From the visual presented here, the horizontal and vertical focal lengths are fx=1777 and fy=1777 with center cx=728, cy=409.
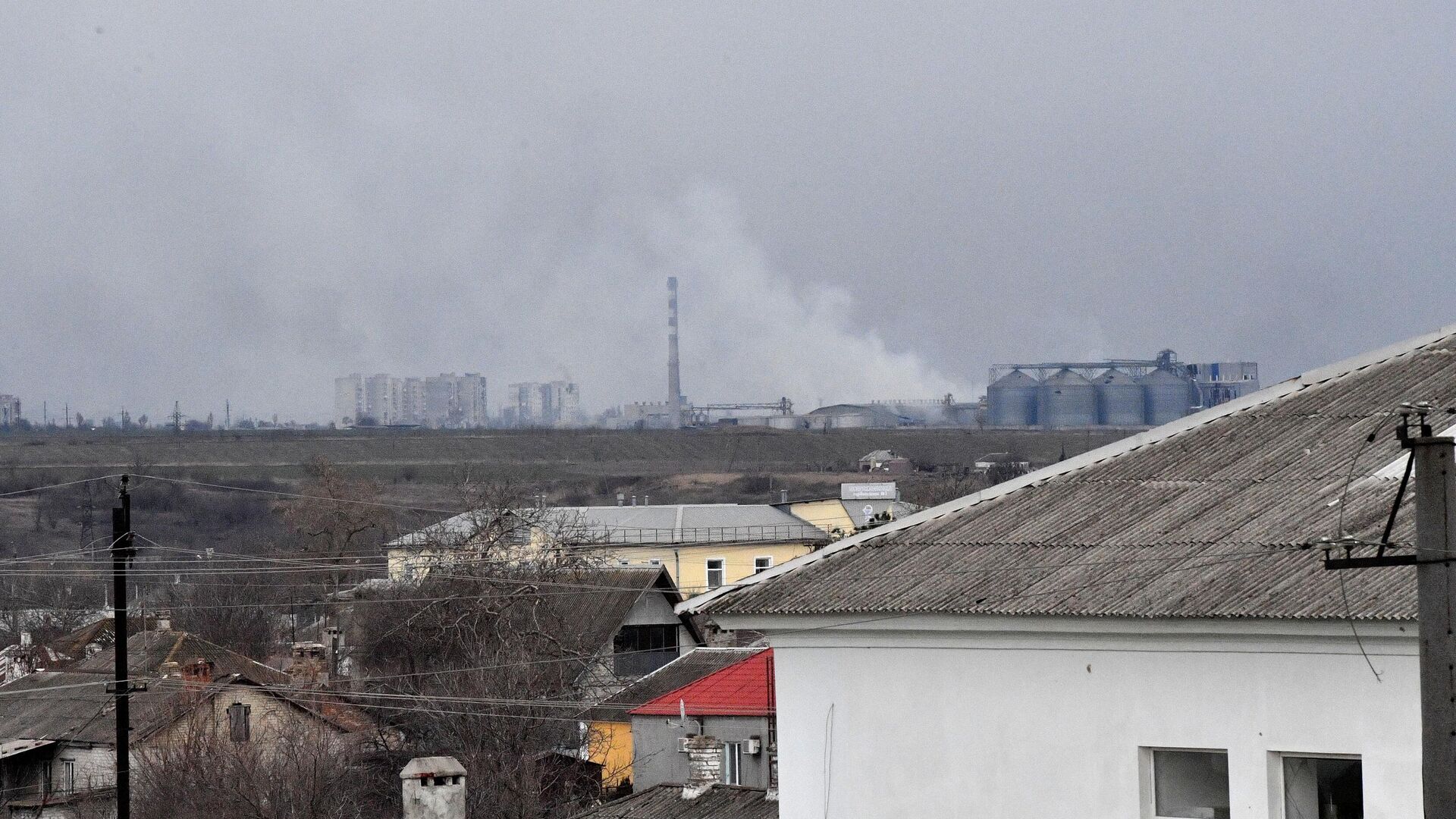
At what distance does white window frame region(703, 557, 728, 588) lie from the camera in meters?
79.0

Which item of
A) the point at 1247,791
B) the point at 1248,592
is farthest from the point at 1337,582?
the point at 1247,791

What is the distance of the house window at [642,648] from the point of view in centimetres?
5150

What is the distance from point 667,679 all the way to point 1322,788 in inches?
1211

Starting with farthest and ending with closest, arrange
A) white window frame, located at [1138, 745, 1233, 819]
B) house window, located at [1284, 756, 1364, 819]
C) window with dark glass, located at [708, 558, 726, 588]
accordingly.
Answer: window with dark glass, located at [708, 558, 726, 588]
white window frame, located at [1138, 745, 1233, 819]
house window, located at [1284, 756, 1364, 819]

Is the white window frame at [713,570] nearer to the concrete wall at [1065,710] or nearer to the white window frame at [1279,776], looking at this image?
the concrete wall at [1065,710]

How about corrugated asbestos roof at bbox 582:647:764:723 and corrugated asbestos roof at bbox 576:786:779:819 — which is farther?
corrugated asbestos roof at bbox 582:647:764:723

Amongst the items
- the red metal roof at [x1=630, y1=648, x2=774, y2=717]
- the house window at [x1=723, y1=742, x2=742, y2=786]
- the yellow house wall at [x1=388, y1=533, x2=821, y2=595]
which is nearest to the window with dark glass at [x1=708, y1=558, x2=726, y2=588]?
the yellow house wall at [x1=388, y1=533, x2=821, y2=595]

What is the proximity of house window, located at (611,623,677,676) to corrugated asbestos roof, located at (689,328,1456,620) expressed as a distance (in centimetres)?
3814

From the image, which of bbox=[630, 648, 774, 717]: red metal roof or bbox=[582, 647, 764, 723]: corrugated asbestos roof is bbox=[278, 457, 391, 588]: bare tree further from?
bbox=[630, 648, 774, 717]: red metal roof

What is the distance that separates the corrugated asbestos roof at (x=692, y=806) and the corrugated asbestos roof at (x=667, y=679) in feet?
69.6

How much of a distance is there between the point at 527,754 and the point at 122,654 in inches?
528

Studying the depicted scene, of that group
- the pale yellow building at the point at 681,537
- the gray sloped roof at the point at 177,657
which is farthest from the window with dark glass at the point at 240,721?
the pale yellow building at the point at 681,537

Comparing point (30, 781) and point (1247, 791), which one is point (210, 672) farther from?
point (1247, 791)

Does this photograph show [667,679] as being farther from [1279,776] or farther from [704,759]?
[1279,776]
